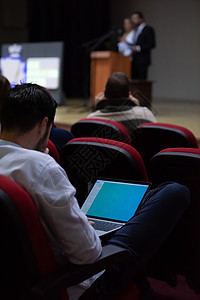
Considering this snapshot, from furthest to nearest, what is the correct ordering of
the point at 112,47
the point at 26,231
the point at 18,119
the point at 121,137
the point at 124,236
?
the point at 112,47 < the point at 121,137 < the point at 124,236 < the point at 18,119 < the point at 26,231

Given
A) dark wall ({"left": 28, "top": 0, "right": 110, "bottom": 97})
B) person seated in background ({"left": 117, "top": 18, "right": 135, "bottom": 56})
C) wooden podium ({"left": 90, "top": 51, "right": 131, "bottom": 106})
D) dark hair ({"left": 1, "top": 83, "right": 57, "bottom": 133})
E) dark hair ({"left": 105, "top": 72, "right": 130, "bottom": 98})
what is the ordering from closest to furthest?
dark hair ({"left": 1, "top": 83, "right": 57, "bottom": 133}) < dark hair ({"left": 105, "top": 72, "right": 130, "bottom": 98}) < wooden podium ({"left": 90, "top": 51, "right": 131, "bottom": 106}) < person seated in background ({"left": 117, "top": 18, "right": 135, "bottom": 56}) < dark wall ({"left": 28, "top": 0, "right": 110, "bottom": 97})

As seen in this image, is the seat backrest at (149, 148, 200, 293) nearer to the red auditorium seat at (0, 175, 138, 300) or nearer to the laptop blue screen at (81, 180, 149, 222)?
the laptop blue screen at (81, 180, 149, 222)

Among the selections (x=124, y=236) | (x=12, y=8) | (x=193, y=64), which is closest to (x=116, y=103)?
(x=124, y=236)

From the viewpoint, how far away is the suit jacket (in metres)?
6.30

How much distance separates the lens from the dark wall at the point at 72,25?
30.5 ft

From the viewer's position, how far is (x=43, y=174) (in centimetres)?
97

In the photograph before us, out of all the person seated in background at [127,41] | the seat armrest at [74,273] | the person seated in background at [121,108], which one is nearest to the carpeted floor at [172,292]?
the seat armrest at [74,273]

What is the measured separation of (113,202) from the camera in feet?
4.64


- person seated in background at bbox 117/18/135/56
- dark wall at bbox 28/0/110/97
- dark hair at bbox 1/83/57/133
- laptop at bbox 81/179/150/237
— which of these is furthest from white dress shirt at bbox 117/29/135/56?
dark hair at bbox 1/83/57/133

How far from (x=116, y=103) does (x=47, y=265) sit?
6.25 ft

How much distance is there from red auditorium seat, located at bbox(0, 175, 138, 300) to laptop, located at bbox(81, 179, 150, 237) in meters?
0.38

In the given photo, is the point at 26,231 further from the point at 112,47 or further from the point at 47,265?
the point at 112,47

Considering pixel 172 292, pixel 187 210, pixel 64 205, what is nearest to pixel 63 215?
pixel 64 205

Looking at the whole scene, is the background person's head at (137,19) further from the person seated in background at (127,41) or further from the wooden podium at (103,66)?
the wooden podium at (103,66)
